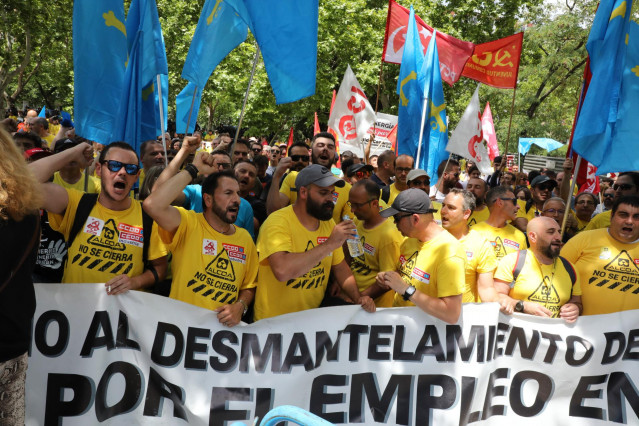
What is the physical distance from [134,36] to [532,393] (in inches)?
183

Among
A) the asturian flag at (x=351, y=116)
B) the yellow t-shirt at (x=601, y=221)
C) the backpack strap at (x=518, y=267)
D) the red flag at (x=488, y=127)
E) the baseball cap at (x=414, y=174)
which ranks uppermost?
the red flag at (x=488, y=127)

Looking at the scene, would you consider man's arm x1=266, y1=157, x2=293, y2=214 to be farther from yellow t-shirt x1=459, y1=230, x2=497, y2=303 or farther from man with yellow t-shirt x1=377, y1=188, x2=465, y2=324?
yellow t-shirt x1=459, y1=230, x2=497, y2=303

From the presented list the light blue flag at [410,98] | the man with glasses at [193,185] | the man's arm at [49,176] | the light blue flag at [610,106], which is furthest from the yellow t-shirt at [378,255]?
the light blue flag at [410,98]

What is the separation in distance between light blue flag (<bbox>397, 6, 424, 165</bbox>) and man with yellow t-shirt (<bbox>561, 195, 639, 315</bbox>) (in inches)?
137

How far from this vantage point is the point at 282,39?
16.4 feet

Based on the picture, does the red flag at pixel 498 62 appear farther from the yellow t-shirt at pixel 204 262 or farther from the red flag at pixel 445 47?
the yellow t-shirt at pixel 204 262

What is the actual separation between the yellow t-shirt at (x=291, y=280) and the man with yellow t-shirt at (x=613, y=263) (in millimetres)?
2099

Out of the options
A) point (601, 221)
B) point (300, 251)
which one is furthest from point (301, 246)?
point (601, 221)

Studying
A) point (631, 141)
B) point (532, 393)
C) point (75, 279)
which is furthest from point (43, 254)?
point (631, 141)

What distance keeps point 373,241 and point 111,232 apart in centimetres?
191

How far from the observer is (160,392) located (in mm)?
3920

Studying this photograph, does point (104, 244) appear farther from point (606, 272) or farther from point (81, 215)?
point (606, 272)

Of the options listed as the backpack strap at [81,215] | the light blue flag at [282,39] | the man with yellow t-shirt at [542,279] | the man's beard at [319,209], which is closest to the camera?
the backpack strap at [81,215]

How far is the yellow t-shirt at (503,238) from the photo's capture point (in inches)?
224
